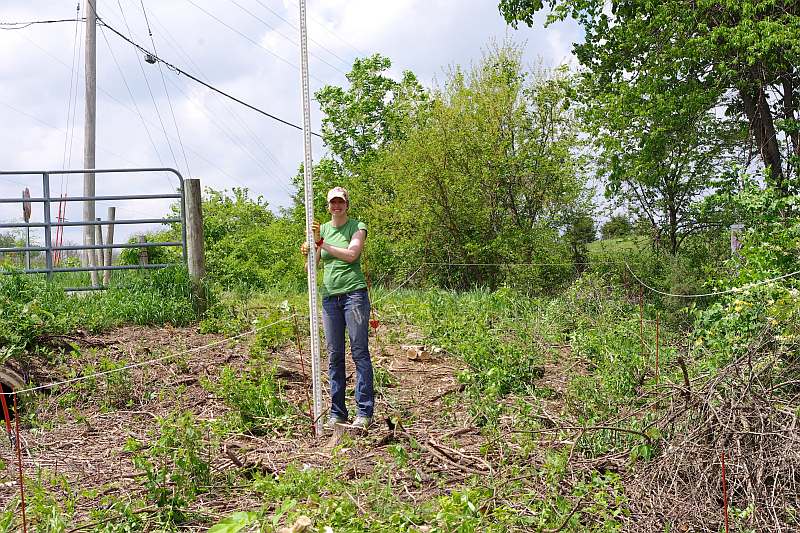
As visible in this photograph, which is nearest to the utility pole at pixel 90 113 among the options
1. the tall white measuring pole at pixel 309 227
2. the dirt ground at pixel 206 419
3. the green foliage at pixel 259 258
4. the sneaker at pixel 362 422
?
the green foliage at pixel 259 258

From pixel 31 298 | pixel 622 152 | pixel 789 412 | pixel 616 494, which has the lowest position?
pixel 616 494

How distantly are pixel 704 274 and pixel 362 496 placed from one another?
38.2ft

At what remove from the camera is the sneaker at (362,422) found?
6140 mm

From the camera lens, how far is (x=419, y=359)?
8.91 metres

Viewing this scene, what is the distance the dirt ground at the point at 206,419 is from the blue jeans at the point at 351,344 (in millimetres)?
246

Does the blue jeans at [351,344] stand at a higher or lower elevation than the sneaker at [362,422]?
higher

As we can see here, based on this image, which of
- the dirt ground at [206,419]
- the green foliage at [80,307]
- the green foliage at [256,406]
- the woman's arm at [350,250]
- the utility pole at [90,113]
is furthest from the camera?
the utility pole at [90,113]

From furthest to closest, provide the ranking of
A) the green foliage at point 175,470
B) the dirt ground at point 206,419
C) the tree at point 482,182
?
the tree at point 482,182, the dirt ground at point 206,419, the green foliage at point 175,470

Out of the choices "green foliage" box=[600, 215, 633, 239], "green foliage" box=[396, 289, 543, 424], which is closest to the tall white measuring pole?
"green foliage" box=[396, 289, 543, 424]

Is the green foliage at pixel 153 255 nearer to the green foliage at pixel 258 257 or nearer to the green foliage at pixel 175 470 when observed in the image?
the green foliage at pixel 258 257

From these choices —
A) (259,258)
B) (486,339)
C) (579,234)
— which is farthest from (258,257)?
(486,339)

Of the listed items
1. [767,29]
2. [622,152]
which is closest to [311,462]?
[767,29]

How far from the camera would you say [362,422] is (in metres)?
6.20

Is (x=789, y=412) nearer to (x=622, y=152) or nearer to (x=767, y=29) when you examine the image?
(x=767, y=29)
